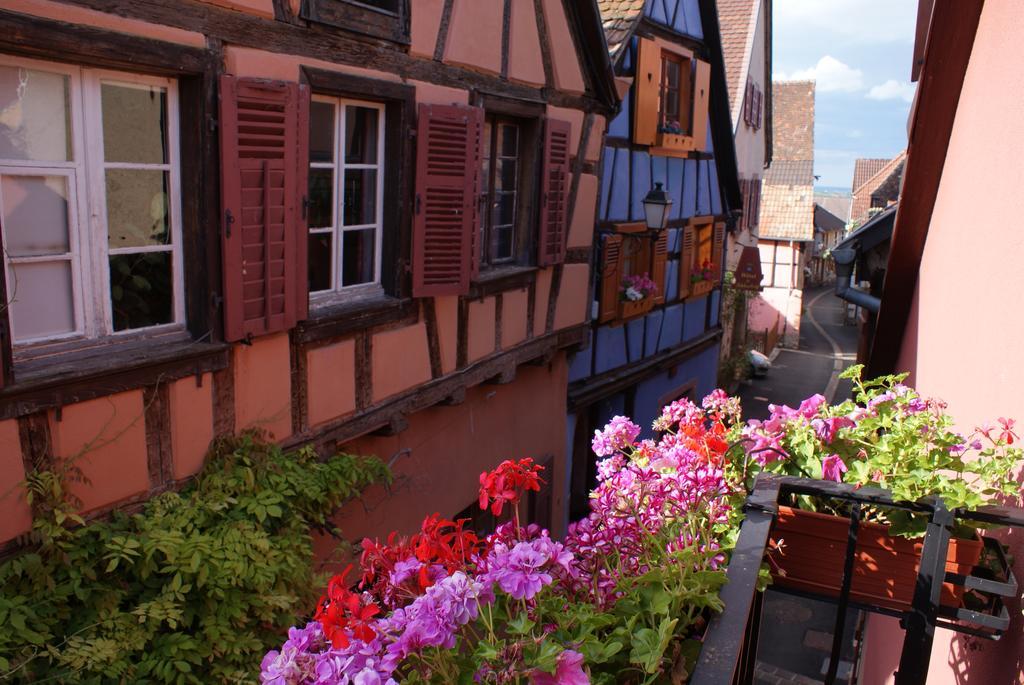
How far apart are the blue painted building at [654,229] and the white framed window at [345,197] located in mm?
3883

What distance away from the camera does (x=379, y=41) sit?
4.72 m

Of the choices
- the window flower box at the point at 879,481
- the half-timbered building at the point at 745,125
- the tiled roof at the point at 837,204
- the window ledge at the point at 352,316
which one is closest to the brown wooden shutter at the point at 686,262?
the half-timbered building at the point at 745,125

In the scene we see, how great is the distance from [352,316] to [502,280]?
175 cm

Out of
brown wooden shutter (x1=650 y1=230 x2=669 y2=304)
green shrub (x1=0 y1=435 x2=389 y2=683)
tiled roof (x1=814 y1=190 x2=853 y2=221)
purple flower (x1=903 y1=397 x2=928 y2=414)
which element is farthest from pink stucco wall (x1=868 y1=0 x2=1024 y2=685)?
tiled roof (x1=814 y1=190 x2=853 y2=221)

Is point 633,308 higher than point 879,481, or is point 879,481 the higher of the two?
point 879,481

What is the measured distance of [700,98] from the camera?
11289mm

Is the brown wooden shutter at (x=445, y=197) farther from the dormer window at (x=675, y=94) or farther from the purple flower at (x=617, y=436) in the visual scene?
the dormer window at (x=675, y=94)

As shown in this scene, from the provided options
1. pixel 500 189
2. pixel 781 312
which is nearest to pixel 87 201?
pixel 500 189

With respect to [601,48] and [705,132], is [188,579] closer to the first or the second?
[601,48]

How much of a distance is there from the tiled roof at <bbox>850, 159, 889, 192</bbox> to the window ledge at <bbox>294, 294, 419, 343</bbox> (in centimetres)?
4689

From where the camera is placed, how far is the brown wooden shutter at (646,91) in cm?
960

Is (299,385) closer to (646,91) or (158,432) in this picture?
(158,432)

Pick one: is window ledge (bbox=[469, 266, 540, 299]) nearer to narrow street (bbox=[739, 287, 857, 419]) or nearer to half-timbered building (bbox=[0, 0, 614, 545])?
half-timbered building (bbox=[0, 0, 614, 545])

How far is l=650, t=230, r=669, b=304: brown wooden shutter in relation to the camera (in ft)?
34.9
